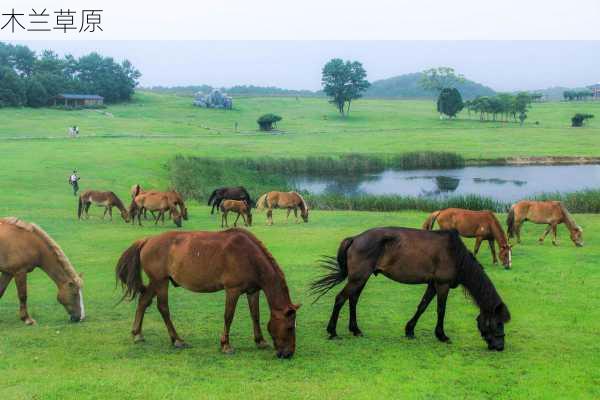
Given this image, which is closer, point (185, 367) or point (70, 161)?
point (185, 367)

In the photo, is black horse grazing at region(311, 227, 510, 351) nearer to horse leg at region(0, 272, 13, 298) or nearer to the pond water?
horse leg at region(0, 272, 13, 298)

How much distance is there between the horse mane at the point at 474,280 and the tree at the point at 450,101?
81.6 m

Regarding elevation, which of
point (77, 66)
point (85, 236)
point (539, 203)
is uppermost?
point (77, 66)

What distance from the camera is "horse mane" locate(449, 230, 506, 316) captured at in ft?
30.6

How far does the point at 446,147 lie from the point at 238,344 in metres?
47.2

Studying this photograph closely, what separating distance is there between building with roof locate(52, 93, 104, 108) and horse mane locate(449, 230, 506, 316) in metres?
81.5

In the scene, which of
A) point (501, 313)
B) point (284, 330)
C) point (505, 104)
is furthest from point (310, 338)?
point (505, 104)

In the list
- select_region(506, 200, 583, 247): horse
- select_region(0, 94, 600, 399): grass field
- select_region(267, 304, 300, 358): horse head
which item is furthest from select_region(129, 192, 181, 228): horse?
select_region(267, 304, 300, 358): horse head

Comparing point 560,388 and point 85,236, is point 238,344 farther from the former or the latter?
point 85,236

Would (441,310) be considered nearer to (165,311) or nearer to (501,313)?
(501,313)

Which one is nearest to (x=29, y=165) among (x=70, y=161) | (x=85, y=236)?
(x=70, y=161)

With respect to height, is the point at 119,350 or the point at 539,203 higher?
the point at 539,203

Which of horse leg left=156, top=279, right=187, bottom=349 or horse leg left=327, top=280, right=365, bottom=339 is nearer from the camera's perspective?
horse leg left=156, top=279, right=187, bottom=349

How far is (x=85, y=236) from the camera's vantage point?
19.5m
